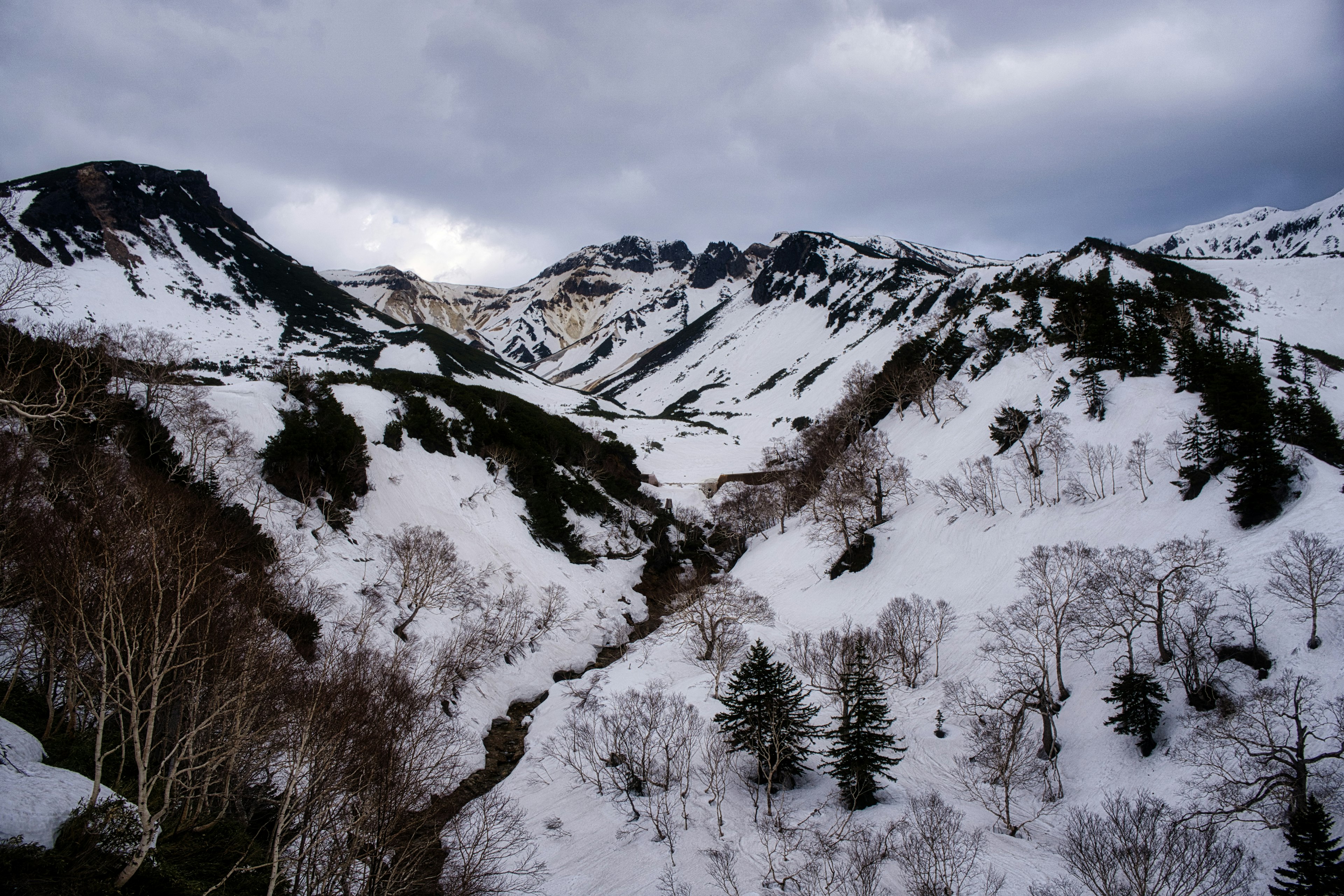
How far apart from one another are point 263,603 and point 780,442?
73.9 m

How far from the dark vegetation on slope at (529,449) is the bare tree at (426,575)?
37.9 ft

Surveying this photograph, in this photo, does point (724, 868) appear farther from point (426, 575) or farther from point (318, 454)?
point (318, 454)

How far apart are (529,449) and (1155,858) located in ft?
173

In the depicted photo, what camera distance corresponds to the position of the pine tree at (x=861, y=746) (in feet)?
68.9

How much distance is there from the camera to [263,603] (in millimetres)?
23594

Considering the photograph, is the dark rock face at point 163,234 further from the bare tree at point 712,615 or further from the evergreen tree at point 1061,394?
the evergreen tree at point 1061,394

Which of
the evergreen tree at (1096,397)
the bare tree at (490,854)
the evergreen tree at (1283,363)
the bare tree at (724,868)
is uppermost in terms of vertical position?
the evergreen tree at (1283,363)

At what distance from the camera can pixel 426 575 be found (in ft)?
108

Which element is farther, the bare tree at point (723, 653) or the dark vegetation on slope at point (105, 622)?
the bare tree at point (723, 653)

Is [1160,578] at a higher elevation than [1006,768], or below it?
higher

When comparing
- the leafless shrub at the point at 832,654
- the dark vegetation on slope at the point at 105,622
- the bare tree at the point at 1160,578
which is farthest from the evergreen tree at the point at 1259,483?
the dark vegetation on slope at the point at 105,622

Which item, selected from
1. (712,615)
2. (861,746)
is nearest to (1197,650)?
(861,746)

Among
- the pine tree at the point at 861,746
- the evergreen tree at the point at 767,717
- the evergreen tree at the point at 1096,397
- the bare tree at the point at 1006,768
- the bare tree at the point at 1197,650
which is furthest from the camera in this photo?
the evergreen tree at the point at 1096,397

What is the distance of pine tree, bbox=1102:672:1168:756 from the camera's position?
67.7 ft
